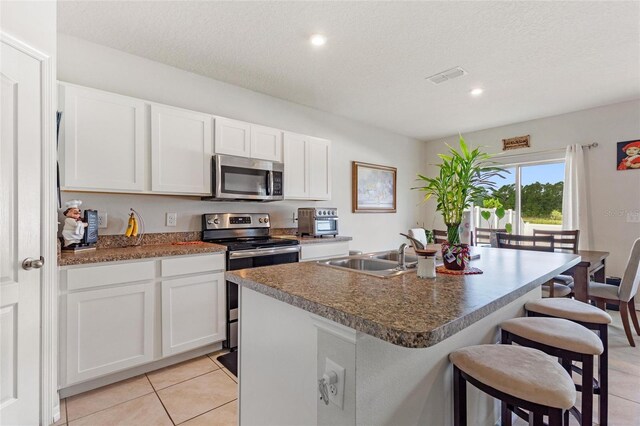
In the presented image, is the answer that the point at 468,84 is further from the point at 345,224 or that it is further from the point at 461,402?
the point at 461,402

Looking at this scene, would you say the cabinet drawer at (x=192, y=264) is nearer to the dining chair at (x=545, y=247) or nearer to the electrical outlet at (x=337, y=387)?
the electrical outlet at (x=337, y=387)

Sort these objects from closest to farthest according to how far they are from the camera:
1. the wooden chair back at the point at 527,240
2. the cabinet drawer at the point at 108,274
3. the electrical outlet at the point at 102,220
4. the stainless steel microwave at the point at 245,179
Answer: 1. the cabinet drawer at the point at 108,274
2. the electrical outlet at the point at 102,220
3. the stainless steel microwave at the point at 245,179
4. the wooden chair back at the point at 527,240

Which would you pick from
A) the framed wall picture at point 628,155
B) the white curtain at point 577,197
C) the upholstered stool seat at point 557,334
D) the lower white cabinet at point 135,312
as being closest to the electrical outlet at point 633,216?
the white curtain at point 577,197

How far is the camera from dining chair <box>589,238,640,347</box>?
8.37 feet

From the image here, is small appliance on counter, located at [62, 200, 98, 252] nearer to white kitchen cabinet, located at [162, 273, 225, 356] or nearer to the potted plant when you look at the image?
white kitchen cabinet, located at [162, 273, 225, 356]

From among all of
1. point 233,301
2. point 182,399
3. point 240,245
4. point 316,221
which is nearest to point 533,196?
point 316,221

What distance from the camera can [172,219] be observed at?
2.81 meters

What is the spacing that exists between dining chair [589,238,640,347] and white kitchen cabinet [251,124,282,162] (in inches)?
130

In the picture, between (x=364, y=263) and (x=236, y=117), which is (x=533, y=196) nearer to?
(x=364, y=263)

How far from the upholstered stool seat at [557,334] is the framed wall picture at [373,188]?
3.08m

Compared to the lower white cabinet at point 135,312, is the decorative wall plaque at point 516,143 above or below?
above

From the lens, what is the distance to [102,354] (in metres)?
1.98

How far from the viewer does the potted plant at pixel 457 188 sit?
1462 mm

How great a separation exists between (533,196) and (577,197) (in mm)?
641
